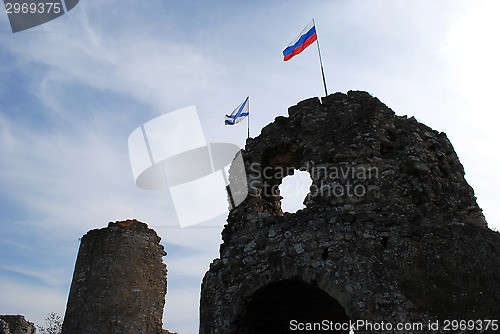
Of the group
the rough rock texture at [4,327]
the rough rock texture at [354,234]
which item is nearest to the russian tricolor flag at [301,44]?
the rough rock texture at [354,234]

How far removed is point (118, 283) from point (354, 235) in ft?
30.7

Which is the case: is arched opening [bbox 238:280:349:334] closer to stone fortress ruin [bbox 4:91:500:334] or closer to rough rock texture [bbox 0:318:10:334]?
stone fortress ruin [bbox 4:91:500:334]

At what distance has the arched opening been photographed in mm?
8109

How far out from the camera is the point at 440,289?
672 cm

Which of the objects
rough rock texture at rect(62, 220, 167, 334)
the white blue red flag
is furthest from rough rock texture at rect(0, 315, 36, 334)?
the white blue red flag

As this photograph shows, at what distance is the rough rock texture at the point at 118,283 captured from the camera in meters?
14.0

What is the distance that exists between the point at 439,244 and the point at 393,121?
2.75m

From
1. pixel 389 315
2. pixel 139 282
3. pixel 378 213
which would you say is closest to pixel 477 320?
pixel 389 315

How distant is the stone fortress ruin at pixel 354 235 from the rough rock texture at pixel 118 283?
6.40m

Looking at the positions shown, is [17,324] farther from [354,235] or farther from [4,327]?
[354,235]

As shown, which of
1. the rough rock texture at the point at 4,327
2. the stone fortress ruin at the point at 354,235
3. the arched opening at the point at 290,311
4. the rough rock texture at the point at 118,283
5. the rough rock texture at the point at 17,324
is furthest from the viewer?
the rough rock texture at the point at 17,324

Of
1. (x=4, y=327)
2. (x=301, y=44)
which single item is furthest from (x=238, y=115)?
(x=4, y=327)

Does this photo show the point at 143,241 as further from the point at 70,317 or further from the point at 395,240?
the point at 395,240

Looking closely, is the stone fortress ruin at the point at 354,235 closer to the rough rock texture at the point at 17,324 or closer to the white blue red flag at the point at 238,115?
the white blue red flag at the point at 238,115
